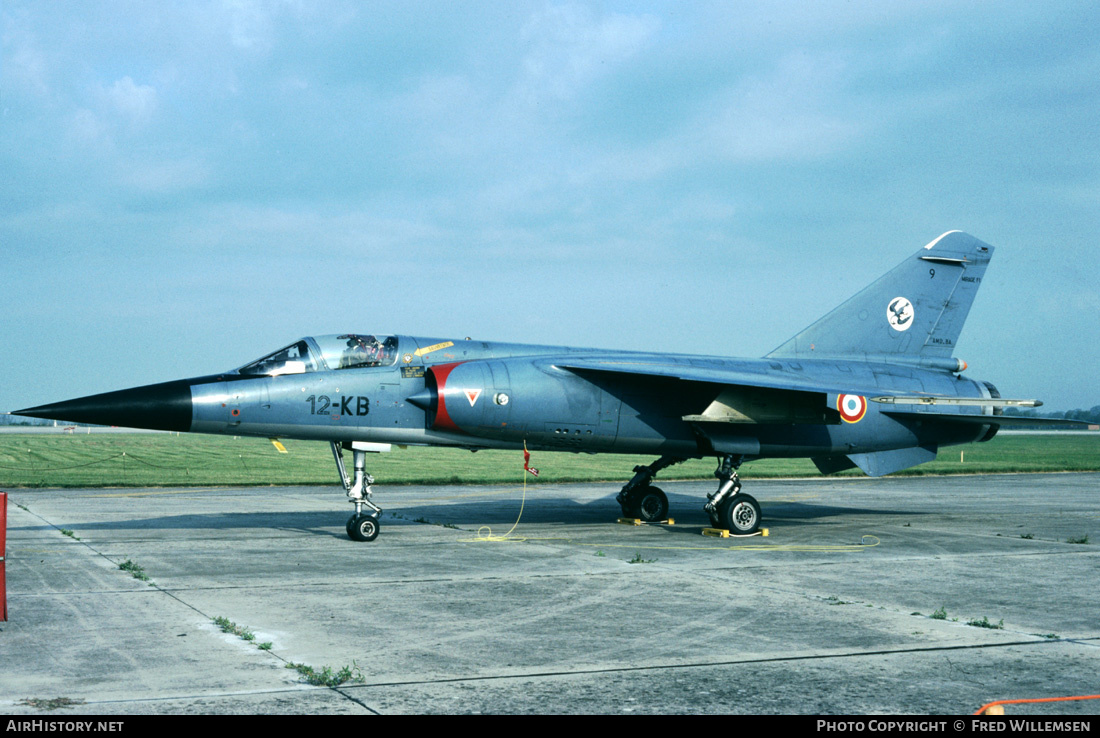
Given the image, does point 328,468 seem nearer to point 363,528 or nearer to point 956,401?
point 363,528

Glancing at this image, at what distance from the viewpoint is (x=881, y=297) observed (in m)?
18.6

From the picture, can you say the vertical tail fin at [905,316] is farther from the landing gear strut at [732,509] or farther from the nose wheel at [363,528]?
the nose wheel at [363,528]

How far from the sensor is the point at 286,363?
14.0m

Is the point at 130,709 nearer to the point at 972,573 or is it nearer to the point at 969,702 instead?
the point at 969,702

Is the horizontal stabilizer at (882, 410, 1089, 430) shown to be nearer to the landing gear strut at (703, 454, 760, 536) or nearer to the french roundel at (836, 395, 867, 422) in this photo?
the french roundel at (836, 395, 867, 422)

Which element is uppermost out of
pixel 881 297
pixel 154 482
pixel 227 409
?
pixel 881 297

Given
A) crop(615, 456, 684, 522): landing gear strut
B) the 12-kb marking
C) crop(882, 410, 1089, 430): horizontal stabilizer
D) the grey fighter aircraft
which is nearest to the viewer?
the grey fighter aircraft

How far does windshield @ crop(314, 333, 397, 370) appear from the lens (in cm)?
1427

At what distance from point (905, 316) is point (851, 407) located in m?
4.01

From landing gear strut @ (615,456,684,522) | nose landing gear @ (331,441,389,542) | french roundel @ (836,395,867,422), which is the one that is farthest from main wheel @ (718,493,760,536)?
nose landing gear @ (331,441,389,542)

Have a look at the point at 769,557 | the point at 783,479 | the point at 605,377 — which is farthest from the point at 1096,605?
the point at 783,479

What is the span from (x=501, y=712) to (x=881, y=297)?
49.9 feet

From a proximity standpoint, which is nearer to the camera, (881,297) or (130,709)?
(130,709)
